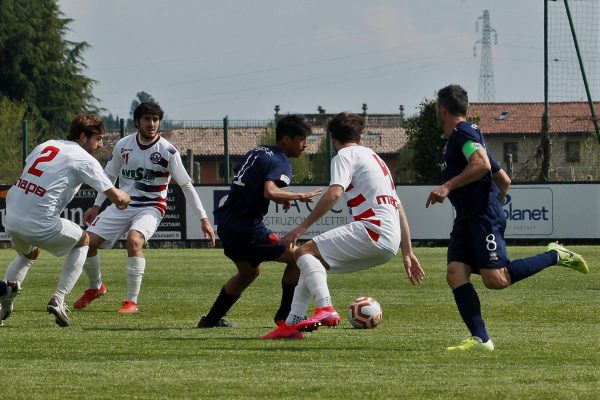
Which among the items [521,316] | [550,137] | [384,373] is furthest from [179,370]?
[550,137]

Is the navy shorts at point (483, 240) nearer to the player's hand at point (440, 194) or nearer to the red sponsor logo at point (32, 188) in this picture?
the player's hand at point (440, 194)

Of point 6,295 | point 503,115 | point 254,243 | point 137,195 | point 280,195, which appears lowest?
point 6,295

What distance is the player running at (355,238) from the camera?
9.71m

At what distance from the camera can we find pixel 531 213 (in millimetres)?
28281

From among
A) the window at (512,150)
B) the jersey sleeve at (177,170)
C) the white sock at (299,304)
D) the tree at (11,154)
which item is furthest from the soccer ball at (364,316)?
the window at (512,150)

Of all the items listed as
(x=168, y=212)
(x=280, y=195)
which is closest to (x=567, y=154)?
(x=168, y=212)

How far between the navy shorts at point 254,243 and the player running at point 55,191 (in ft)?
3.08

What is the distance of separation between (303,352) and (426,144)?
2721 centimetres

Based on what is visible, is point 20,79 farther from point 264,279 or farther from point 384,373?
point 384,373

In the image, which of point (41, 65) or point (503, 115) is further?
point (503, 115)

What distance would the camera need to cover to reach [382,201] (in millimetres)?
9906

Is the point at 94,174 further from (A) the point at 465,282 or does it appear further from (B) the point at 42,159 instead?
(A) the point at 465,282

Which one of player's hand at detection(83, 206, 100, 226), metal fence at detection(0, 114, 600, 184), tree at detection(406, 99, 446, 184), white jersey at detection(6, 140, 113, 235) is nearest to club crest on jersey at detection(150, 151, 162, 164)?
player's hand at detection(83, 206, 100, 226)

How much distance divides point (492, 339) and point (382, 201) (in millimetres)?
1333
